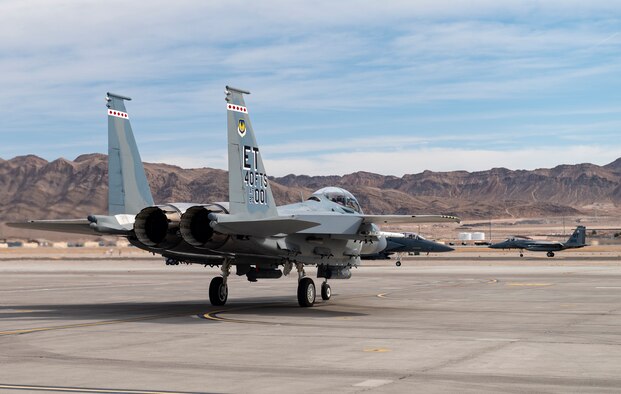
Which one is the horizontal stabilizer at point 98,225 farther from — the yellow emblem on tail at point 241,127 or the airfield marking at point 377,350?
the airfield marking at point 377,350

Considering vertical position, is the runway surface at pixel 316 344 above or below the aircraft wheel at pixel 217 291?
below

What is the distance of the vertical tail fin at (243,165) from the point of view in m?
21.5

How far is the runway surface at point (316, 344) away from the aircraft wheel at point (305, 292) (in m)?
0.47

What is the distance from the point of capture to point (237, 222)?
20438 millimetres

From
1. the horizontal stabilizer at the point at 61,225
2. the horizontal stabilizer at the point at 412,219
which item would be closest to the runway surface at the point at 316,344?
the horizontal stabilizer at the point at 61,225

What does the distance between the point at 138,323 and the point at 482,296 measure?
45.7ft

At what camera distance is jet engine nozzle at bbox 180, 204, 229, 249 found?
835 inches

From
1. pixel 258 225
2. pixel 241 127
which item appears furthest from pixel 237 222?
pixel 241 127

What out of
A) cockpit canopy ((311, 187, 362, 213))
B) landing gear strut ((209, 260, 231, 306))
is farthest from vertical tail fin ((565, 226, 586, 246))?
landing gear strut ((209, 260, 231, 306))

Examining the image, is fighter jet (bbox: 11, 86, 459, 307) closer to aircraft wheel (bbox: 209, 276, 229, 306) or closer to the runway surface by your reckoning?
aircraft wheel (bbox: 209, 276, 229, 306)

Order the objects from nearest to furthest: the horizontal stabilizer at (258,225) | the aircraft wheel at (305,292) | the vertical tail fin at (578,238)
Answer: the horizontal stabilizer at (258,225), the aircraft wheel at (305,292), the vertical tail fin at (578,238)

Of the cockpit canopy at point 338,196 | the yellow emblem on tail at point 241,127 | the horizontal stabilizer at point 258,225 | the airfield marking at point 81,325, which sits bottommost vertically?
the airfield marking at point 81,325

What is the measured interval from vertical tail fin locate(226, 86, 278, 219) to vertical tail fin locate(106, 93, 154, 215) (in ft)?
10.6

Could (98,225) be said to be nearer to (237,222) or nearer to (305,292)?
(237,222)
